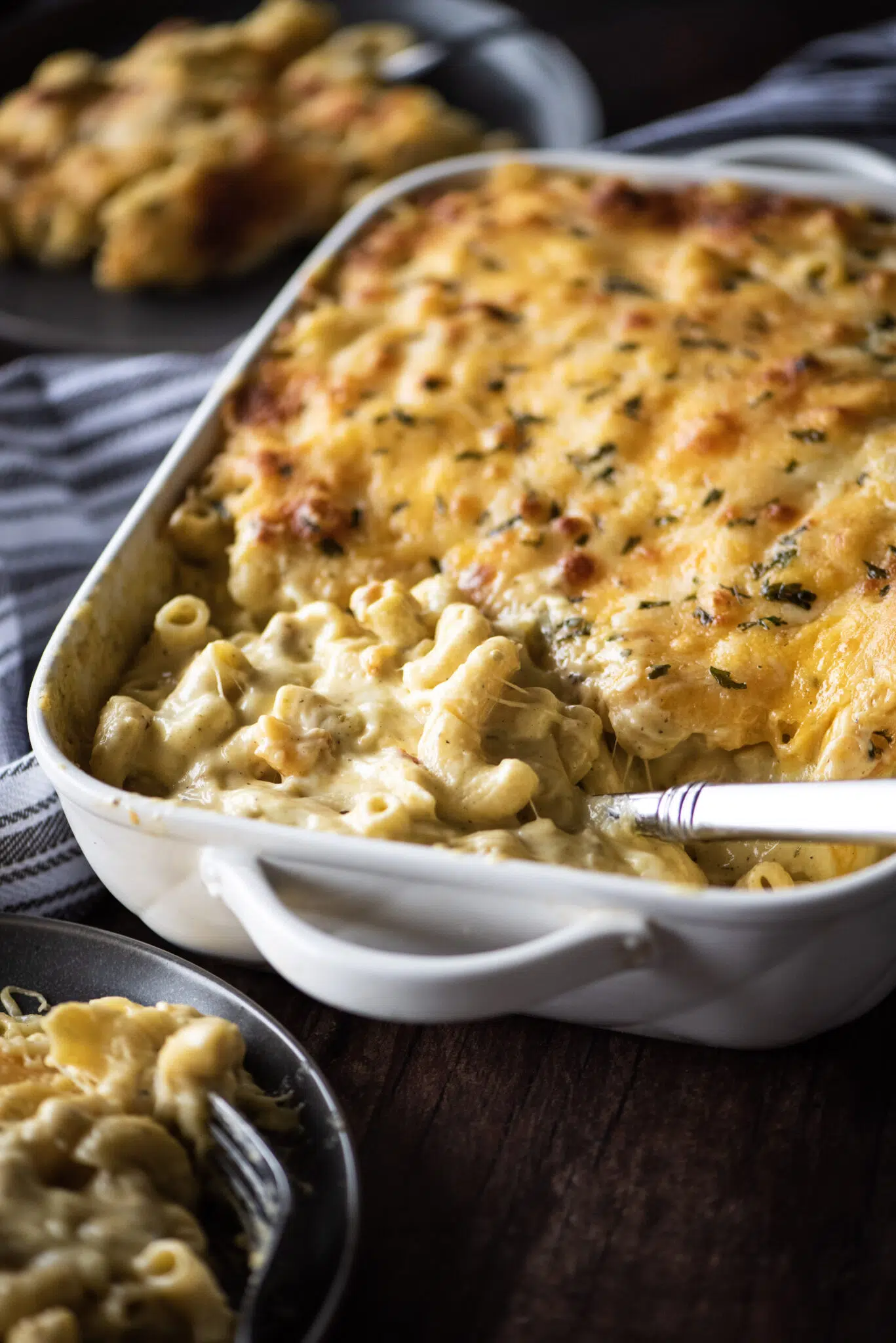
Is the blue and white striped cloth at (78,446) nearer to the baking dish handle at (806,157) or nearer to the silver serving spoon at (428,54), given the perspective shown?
the baking dish handle at (806,157)

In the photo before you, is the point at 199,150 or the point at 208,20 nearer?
the point at 199,150

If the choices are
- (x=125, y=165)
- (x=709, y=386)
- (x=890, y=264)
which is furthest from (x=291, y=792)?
(x=125, y=165)

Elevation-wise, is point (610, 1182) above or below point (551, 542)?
below

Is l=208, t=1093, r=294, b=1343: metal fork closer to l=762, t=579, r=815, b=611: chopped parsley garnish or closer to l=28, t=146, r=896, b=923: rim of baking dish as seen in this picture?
l=28, t=146, r=896, b=923: rim of baking dish

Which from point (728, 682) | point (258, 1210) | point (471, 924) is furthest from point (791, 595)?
point (258, 1210)

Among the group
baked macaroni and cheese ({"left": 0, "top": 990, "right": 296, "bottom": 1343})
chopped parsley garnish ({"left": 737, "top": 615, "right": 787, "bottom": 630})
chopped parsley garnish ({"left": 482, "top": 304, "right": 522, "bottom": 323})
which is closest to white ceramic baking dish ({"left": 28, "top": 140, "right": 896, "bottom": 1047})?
baked macaroni and cheese ({"left": 0, "top": 990, "right": 296, "bottom": 1343})

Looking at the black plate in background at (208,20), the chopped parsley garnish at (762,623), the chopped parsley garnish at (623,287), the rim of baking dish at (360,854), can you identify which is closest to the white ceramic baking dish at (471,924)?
the rim of baking dish at (360,854)

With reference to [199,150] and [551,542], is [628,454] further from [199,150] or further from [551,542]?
[199,150]
